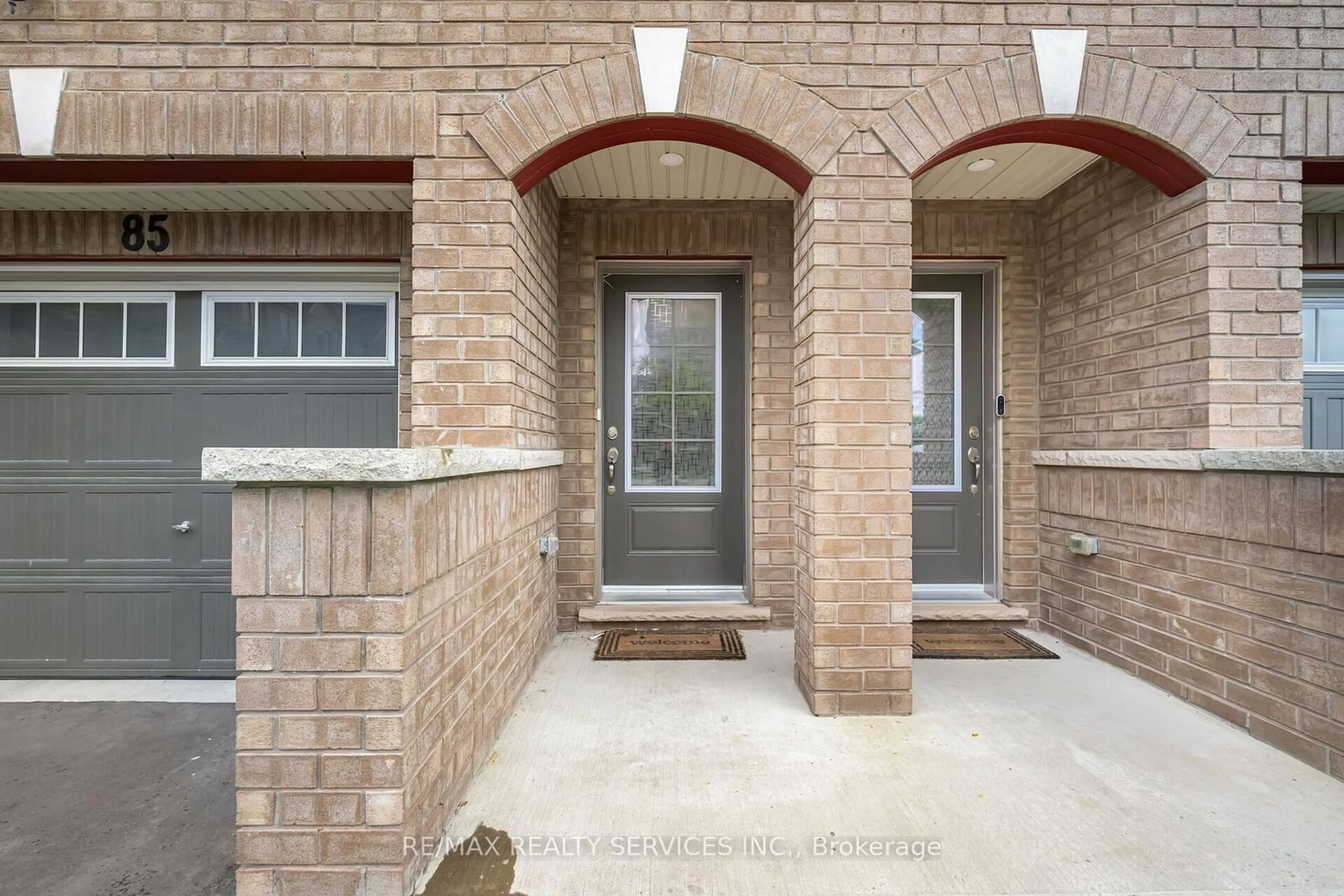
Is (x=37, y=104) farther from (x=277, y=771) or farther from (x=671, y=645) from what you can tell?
(x=671, y=645)

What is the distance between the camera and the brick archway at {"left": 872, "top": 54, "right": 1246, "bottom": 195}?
8.27 feet

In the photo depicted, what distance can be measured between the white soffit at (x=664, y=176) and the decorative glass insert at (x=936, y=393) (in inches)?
48.4

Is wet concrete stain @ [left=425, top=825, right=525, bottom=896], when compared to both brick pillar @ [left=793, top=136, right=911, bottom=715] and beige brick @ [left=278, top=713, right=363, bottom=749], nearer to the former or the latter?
beige brick @ [left=278, top=713, right=363, bottom=749]

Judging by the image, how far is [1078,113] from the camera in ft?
8.30

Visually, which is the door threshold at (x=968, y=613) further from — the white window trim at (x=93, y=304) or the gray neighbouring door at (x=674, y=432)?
the white window trim at (x=93, y=304)

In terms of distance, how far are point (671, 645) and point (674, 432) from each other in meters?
1.30

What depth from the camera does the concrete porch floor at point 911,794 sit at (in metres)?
1.59

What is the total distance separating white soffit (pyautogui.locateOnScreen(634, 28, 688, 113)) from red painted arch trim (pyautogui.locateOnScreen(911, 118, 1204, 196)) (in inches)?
42.4

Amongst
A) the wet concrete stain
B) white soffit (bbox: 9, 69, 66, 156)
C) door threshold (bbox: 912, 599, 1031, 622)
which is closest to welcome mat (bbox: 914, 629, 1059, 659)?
door threshold (bbox: 912, 599, 1031, 622)

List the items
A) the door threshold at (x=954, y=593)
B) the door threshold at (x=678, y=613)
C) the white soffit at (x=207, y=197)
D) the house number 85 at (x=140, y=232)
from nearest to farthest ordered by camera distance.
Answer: the white soffit at (x=207, y=197) < the house number 85 at (x=140, y=232) < the door threshold at (x=678, y=613) < the door threshold at (x=954, y=593)

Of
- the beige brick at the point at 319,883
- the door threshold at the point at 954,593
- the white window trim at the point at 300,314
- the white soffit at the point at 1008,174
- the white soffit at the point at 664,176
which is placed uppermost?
the white soffit at the point at 1008,174

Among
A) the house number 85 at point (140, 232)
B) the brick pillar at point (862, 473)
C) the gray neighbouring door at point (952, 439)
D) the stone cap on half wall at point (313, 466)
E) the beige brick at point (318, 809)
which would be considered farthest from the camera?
the gray neighbouring door at point (952, 439)

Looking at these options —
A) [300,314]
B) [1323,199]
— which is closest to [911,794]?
[300,314]

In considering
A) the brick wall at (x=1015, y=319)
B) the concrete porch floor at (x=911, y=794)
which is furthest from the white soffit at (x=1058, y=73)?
the concrete porch floor at (x=911, y=794)
